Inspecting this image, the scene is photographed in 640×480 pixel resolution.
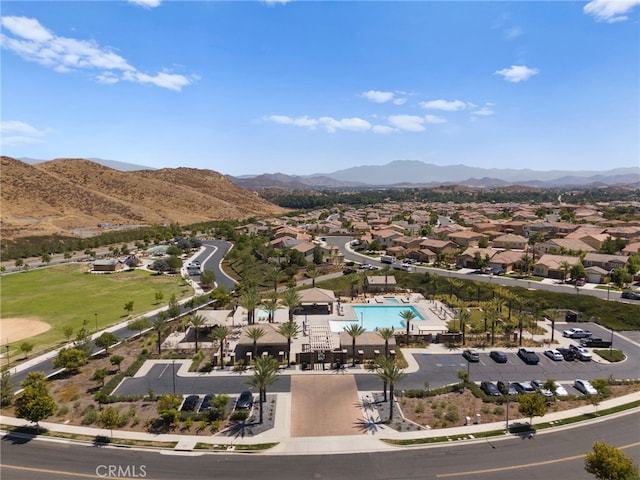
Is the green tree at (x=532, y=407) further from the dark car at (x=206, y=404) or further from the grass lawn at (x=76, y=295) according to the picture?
the grass lawn at (x=76, y=295)

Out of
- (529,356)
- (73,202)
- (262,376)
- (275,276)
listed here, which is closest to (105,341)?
(262,376)

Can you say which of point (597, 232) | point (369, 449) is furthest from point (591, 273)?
point (369, 449)

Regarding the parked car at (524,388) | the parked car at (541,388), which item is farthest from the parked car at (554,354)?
the parked car at (524,388)

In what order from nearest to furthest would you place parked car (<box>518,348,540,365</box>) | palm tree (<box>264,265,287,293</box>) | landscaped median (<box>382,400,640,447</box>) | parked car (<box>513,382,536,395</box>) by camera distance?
1. landscaped median (<box>382,400,640,447</box>)
2. parked car (<box>513,382,536,395</box>)
3. parked car (<box>518,348,540,365</box>)
4. palm tree (<box>264,265,287,293</box>)

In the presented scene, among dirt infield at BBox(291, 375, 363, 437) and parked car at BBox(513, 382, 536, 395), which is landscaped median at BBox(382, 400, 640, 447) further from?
dirt infield at BBox(291, 375, 363, 437)

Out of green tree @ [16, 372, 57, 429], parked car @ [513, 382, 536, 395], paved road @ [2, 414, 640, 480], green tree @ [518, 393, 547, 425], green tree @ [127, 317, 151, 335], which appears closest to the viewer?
paved road @ [2, 414, 640, 480]

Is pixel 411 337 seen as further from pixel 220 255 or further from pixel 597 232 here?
pixel 597 232

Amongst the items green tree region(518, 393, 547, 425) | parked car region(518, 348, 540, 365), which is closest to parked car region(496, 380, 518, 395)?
green tree region(518, 393, 547, 425)
